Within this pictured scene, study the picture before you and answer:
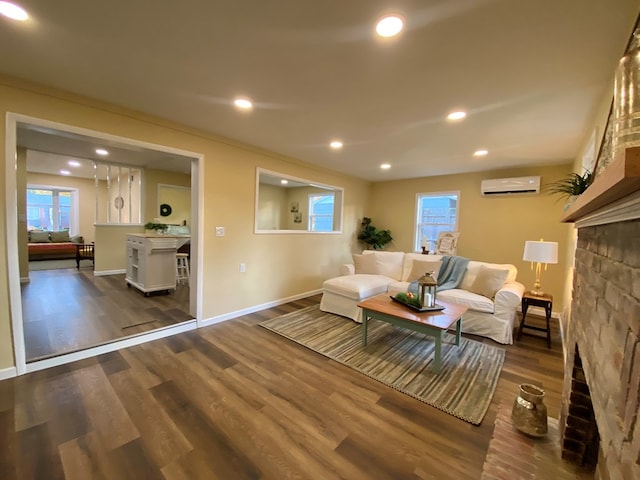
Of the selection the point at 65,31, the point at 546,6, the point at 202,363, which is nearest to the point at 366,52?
the point at 546,6

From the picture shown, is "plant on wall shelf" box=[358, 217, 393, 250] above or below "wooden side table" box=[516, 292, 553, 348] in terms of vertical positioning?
above

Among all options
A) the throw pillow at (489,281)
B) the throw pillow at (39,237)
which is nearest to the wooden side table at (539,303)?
the throw pillow at (489,281)

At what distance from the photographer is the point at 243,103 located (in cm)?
238

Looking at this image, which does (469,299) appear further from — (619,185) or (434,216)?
(619,185)

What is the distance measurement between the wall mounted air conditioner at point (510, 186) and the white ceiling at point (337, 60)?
52.0 inches

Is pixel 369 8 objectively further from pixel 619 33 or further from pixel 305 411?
pixel 305 411

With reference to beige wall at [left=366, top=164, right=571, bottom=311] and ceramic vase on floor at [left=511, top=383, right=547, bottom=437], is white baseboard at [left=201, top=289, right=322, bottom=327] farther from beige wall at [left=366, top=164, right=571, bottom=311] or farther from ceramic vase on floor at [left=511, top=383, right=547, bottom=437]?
ceramic vase on floor at [left=511, top=383, right=547, bottom=437]

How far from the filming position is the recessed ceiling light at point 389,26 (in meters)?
1.35

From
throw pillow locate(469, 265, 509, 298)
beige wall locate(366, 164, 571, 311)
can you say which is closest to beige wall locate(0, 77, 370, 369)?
beige wall locate(366, 164, 571, 311)

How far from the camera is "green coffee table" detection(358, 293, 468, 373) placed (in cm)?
237

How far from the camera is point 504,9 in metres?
1.26

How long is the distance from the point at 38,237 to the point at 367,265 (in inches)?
365

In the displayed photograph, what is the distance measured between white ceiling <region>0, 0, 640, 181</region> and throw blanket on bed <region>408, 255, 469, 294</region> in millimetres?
1774

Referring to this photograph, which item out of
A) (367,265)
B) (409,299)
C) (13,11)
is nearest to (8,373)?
(13,11)
